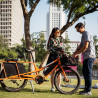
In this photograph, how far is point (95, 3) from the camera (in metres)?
9.34

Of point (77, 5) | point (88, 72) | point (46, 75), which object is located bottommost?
point (46, 75)

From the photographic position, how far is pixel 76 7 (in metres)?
9.96

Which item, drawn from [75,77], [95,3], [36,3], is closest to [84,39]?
[75,77]

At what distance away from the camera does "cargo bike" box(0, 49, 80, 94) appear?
477cm

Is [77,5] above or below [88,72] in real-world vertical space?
above

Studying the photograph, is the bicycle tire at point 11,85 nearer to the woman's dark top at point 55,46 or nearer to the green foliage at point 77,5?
the woman's dark top at point 55,46

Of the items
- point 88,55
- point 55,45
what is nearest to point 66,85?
point 88,55

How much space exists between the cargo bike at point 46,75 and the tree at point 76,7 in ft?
17.1

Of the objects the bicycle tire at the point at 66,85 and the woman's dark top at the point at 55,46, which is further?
the woman's dark top at the point at 55,46

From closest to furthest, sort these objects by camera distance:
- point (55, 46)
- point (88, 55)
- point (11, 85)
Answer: point (88, 55) → point (55, 46) → point (11, 85)

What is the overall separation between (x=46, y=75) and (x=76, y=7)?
6.12m

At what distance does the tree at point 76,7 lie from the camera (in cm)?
934

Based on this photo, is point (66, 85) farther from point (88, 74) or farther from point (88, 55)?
point (88, 55)

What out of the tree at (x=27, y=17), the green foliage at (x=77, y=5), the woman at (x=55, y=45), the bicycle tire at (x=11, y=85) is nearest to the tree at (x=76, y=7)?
the green foliage at (x=77, y=5)
